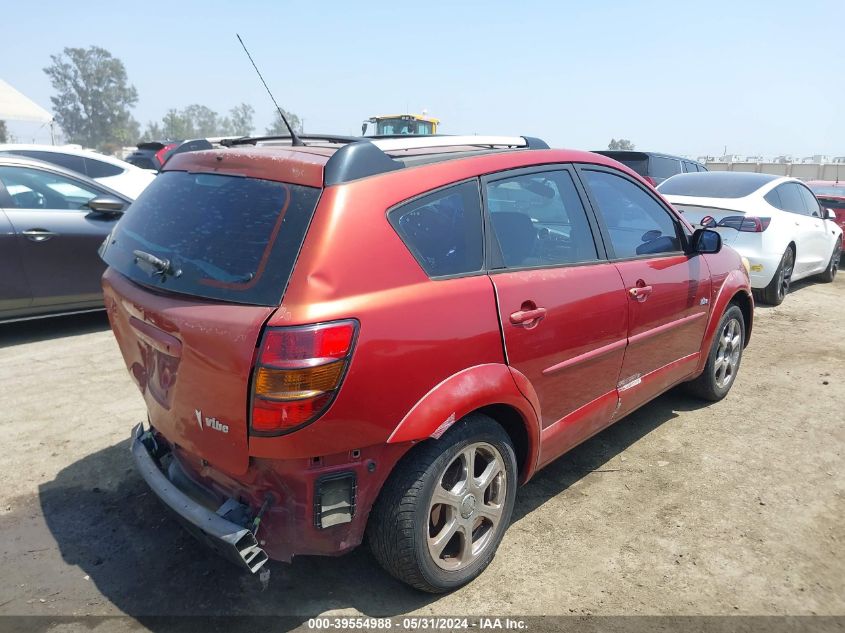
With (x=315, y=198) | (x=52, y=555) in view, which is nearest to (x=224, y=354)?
(x=315, y=198)

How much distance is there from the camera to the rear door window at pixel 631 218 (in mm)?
3361

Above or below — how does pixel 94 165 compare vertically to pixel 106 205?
above

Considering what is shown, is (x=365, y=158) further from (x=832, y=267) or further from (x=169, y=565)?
(x=832, y=267)

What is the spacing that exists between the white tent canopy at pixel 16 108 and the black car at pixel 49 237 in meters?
30.9

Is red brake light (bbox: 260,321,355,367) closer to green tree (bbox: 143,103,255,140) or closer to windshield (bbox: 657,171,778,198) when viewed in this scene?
windshield (bbox: 657,171,778,198)

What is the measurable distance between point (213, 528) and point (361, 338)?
837 mm

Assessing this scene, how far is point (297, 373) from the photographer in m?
2.01

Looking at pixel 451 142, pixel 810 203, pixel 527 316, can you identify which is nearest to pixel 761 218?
pixel 810 203

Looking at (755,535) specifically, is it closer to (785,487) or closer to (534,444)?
(785,487)

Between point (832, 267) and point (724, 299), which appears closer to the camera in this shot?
point (724, 299)

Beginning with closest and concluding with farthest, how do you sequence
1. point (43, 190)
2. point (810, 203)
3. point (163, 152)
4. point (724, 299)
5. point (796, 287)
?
1. point (724, 299)
2. point (43, 190)
3. point (810, 203)
4. point (796, 287)
5. point (163, 152)

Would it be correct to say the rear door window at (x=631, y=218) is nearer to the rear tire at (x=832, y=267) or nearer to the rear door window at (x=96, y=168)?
the rear door window at (x=96, y=168)

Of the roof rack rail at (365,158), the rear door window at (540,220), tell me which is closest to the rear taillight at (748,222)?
the rear door window at (540,220)

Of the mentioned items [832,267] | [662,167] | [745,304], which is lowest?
[832,267]
